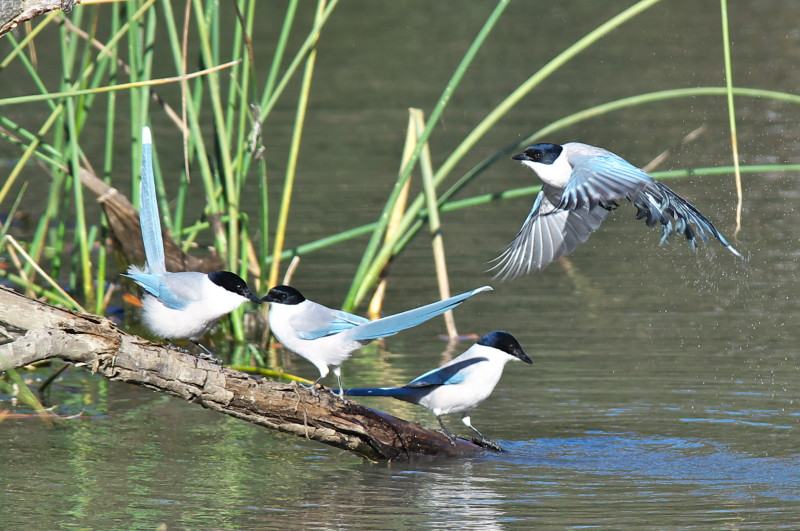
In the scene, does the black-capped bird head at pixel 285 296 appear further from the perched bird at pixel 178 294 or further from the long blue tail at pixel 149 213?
the long blue tail at pixel 149 213

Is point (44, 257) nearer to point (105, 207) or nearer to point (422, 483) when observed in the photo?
point (105, 207)

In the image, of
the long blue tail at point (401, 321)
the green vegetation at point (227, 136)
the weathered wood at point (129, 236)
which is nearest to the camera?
the long blue tail at point (401, 321)

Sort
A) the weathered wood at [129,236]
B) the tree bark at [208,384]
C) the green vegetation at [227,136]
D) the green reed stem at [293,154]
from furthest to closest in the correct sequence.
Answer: the weathered wood at [129,236] < the green reed stem at [293,154] < the green vegetation at [227,136] < the tree bark at [208,384]

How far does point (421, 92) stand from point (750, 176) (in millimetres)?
5094

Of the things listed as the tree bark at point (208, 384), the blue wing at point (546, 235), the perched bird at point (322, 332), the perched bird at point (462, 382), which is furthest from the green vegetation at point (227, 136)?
the tree bark at point (208, 384)

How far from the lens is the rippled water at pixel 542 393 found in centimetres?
509

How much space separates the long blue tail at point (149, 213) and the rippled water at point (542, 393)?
0.99 meters

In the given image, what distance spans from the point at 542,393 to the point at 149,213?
271 cm

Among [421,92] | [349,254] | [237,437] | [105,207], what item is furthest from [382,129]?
[237,437]

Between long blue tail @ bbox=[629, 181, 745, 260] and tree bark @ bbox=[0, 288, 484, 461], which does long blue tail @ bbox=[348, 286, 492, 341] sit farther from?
long blue tail @ bbox=[629, 181, 745, 260]

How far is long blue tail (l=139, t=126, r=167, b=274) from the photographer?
17.8 ft

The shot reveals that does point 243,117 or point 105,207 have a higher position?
point 243,117

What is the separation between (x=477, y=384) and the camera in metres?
5.76

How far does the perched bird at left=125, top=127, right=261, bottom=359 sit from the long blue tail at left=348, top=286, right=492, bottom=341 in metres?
0.59
